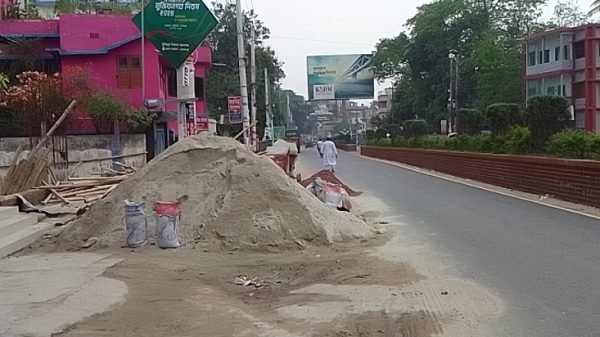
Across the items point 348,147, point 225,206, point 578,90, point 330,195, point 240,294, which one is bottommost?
point 348,147

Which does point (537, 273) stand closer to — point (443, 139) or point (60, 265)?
point (60, 265)

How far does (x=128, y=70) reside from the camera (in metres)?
39.2

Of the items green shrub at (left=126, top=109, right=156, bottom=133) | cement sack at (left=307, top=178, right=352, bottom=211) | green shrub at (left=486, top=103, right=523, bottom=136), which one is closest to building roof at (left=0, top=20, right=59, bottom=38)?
green shrub at (left=126, top=109, right=156, bottom=133)

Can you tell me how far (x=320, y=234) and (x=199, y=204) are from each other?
2.34 metres

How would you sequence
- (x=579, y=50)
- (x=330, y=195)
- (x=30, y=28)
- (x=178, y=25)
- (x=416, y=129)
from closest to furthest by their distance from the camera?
(x=330, y=195) → (x=178, y=25) → (x=30, y=28) → (x=416, y=129) → (x=579, y=50)

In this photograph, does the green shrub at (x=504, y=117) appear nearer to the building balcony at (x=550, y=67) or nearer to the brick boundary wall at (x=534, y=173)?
the brick boundary wall at (x=534, y=173)

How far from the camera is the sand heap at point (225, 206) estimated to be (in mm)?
12930

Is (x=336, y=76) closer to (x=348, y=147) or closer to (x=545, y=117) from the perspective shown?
(x=348, y=147)

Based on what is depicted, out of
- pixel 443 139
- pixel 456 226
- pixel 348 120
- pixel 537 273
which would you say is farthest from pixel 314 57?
pixel 348 120

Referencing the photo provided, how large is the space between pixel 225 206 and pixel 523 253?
16.6 ft

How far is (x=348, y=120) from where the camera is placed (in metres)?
187

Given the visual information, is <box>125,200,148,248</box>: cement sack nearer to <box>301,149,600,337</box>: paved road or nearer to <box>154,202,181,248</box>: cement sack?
<box>154,202,181,248</box>: cement sack

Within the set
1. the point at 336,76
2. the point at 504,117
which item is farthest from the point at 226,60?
the point at 504,117

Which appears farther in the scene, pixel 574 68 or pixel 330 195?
pixel 574 68
